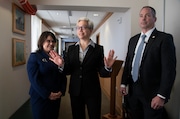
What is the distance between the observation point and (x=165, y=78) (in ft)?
4.64

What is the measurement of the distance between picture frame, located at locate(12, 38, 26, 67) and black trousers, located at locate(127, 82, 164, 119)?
7.43 feet

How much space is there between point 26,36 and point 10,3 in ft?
3.36

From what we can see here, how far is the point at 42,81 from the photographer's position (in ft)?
5.51

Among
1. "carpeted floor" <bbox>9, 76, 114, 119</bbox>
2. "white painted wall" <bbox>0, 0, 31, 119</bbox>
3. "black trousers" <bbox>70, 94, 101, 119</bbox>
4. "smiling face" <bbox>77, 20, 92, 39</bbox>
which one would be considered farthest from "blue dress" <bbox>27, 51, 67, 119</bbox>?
"carpeted floor" <bbox>9, 76, 114, 119</bbox>

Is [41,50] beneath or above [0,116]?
above

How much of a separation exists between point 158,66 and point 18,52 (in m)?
2.69

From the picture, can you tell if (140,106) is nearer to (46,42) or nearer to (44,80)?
(44,80)

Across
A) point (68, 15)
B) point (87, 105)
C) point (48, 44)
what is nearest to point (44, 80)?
point (48, 44)

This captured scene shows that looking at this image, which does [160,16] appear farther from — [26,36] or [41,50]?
[26,36]

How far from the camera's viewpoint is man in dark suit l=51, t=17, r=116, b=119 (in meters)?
1.61

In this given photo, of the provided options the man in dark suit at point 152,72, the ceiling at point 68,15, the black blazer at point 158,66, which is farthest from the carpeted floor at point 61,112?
the ceiling at point 68,15

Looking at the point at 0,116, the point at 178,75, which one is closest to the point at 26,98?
the point at 0,116

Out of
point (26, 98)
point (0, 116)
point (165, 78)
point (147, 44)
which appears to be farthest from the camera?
point (26, 98)

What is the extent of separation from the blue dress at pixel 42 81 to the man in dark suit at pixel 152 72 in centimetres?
76
